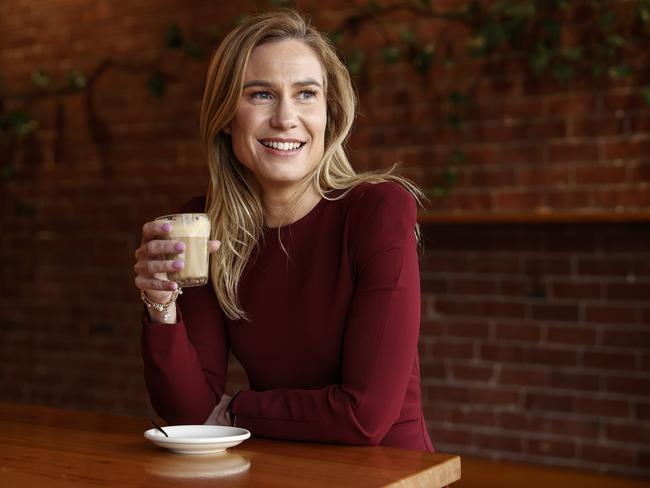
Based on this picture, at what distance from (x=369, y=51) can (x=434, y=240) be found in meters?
0.77

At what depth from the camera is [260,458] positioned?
4.60ft

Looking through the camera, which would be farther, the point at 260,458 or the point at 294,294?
the point at 294,294

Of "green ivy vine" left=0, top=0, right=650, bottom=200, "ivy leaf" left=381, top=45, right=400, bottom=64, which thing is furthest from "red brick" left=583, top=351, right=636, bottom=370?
"ivy leaf" left=381, top=45, right=400, bottom=64

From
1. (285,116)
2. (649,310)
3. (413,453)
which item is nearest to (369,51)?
(649,310)

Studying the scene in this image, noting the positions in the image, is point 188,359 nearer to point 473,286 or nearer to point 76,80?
point 473,286

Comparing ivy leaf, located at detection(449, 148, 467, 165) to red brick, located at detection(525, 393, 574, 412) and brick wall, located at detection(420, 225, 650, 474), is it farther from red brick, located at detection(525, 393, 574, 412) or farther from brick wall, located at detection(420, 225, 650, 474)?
red brick, located at detection(525, 393, 574, 412)

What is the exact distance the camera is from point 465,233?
3.39 m

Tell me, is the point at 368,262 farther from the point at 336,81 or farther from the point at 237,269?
the point at 336,81

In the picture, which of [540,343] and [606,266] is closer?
[606,266]

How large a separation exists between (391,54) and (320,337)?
1.91m

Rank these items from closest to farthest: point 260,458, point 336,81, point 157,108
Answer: point 260,458 → point 336,81 → point 157,108

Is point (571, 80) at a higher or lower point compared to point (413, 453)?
higher

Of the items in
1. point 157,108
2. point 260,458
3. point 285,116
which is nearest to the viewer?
point 260,458

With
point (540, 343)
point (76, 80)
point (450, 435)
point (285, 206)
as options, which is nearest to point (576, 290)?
point (540, 343)
